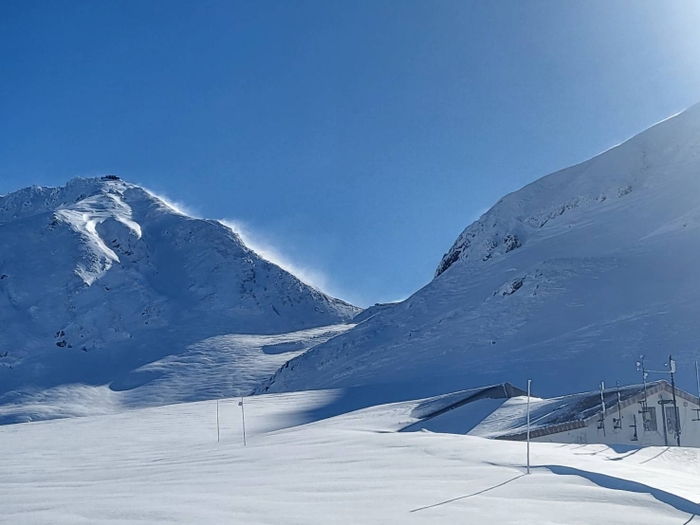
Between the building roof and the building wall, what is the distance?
157 millimetres

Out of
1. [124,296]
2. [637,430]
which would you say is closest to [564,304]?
[637,430]

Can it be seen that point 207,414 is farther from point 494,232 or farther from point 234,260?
point 234,260

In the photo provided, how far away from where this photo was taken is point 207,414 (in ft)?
126

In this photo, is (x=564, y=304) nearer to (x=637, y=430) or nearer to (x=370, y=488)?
(x=637, y=430)

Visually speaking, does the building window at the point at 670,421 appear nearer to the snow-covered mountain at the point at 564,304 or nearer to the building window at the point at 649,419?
the building window at the point at 649,419

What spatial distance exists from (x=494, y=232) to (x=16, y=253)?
90.1 metres

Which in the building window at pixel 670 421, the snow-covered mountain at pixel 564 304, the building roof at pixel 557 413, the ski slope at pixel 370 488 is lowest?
the building window at pixel 670 421

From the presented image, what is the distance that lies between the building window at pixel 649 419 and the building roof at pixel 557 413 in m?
0.60

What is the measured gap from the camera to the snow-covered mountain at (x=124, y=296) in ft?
362

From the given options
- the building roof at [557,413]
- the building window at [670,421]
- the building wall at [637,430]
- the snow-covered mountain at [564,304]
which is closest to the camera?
the building roof at [557,413]

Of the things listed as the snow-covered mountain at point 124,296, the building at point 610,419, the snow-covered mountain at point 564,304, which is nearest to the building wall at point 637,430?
the building at point 610,419

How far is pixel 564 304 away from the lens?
63.2m

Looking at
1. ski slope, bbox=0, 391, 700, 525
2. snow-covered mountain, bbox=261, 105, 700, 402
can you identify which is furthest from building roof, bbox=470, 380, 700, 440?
snow-covered mountain, bbox=261, 105, 700, 402

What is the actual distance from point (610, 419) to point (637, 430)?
1.69 meters
